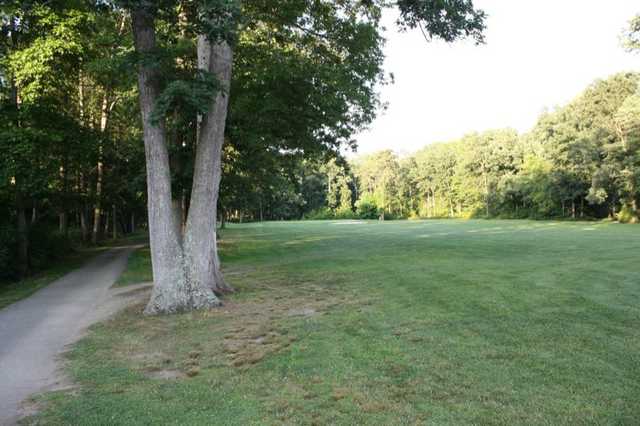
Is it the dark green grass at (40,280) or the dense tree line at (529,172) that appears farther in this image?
the dense tree line at (529,172)

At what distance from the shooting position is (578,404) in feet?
13.7

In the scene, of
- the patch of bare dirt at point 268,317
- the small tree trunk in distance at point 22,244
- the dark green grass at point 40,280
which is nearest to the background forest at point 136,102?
the small tree trunk in distance at point 22,244

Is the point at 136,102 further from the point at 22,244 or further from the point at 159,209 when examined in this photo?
the point at 159,209

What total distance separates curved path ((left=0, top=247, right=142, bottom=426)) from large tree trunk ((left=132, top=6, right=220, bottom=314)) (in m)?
1.36

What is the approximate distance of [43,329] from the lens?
26.4 feet

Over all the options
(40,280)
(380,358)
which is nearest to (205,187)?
(380,358)

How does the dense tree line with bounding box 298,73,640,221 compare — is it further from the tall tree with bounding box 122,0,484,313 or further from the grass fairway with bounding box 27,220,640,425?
the grass fairway with bounding box 27,220,640,425

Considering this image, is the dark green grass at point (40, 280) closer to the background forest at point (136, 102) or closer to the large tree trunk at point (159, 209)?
the background forest at point (136, 102)

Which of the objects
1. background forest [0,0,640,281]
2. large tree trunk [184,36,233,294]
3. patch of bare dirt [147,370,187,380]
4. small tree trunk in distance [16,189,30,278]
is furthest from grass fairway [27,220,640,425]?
small tree trunk in distance [16,189,30,278]

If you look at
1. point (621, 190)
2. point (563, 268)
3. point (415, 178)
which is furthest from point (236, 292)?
point (415, 178)

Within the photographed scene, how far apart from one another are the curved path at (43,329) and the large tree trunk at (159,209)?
1363 mm

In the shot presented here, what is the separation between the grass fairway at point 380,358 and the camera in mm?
4250

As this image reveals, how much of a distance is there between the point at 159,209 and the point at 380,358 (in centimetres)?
533

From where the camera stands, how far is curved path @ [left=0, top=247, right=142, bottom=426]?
527 centimetres
